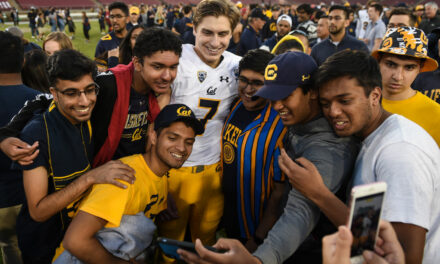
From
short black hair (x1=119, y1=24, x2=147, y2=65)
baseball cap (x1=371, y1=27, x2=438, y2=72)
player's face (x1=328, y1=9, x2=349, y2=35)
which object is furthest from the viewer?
player's face (x1=328, y1=9, x2=349, y2=35)

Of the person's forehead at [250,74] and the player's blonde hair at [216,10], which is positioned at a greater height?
the player's blonde hair at [216,10]

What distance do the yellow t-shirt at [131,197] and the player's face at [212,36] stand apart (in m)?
1.17

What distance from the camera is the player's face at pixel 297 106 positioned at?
6.49ft

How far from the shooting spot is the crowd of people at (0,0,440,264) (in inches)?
61.3

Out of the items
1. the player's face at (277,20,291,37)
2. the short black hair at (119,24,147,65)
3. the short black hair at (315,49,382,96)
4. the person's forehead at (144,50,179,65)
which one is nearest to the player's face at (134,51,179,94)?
the person's forehead at (144,50,179,65)

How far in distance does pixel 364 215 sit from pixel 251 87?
1.62m

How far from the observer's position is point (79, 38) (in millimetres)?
21156

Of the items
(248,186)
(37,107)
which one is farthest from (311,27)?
(37,107)

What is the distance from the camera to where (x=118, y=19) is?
5.88 metres

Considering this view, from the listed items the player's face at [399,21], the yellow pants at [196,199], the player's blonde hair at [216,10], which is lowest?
the yellow pants at [196,199]

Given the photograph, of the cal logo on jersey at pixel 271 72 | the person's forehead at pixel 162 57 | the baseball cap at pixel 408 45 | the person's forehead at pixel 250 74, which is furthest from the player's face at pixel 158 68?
the baseball cap at pixel 408 45

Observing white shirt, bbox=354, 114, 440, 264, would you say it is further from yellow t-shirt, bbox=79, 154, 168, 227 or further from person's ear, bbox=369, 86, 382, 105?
yellow t-shirt, bbox=79, 154, 168, 227

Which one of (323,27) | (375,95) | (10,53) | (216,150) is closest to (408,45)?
(375,95)

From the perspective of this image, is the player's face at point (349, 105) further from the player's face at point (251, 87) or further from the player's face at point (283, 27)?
the player's face at point (283, 27)
